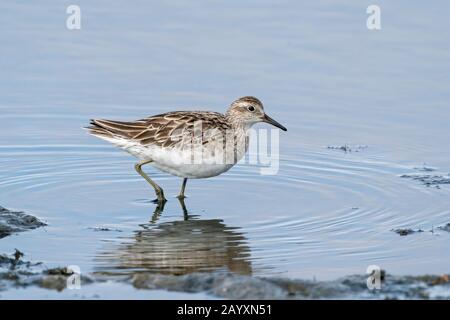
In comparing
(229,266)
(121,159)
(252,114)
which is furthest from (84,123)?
(229,266)

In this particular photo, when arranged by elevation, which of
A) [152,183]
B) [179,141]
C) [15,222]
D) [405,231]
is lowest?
[405,231]

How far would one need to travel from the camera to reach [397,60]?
19688 millimetres

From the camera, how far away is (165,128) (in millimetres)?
14984

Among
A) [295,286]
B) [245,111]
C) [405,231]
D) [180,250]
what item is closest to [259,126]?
[245,111]

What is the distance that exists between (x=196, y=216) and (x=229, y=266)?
2.24 m

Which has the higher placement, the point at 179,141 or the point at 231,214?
the point at 179,141

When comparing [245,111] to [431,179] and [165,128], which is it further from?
[431,179]

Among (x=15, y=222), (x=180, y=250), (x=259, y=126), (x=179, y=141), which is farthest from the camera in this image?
(x=259, y=126)

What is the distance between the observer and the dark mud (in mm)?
10898

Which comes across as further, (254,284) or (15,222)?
(15,222)

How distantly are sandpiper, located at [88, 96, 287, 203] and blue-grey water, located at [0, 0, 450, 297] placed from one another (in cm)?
49

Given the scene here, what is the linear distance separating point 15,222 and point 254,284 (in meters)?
3.77

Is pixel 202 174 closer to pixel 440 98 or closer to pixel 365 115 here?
pixel 365 115

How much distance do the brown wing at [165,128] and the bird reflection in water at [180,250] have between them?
1.25m
